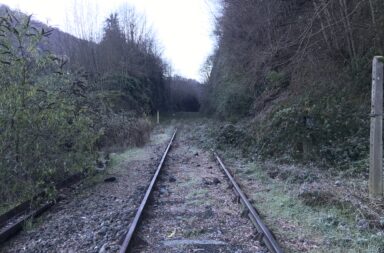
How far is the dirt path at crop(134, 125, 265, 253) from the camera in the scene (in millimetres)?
5230

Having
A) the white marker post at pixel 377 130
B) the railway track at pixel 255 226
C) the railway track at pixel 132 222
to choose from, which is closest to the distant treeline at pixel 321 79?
the white marker post at pixel 377 130

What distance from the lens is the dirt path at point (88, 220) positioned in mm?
5449

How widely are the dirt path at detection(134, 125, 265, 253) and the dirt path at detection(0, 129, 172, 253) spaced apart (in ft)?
1.43

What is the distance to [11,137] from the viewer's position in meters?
7.52

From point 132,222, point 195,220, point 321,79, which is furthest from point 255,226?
point 321,79

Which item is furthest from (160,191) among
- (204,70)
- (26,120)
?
(204,70)

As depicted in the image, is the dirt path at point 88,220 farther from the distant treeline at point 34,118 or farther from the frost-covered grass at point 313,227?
A: the frost-covered grass at point 313,227

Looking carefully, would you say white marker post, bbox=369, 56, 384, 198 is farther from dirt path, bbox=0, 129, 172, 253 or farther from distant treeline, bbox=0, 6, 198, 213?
distant treeline, bbox=0, 6, 198, 213

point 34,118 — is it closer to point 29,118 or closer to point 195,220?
point 29,118

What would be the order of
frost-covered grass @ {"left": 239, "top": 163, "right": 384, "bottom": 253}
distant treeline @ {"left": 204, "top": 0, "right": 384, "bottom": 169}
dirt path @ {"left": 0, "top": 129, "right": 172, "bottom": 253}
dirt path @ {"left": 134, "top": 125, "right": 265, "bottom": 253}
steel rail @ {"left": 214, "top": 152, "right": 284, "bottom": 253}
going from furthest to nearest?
distant treeline @ {"left": 204, "top": 0, "right": 384, "bottom": 169} < dirt path @ {"left": 0, "top": 129, "right": 172, "bottom": 253} < dirt path @ {"left": 134, "top": 125, "right": 265, "bottom": 253} < frost-covered grass @ {"left": 239, "top": 163, "right": 384, "bottom": 253} < steel rail @ {"left": 214, "top": 152, "right": 284, "bottom": 253}

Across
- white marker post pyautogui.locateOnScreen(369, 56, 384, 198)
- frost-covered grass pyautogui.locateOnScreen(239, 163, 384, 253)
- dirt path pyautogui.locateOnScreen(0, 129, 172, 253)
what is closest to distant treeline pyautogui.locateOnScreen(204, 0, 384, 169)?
white marker post pyautogui.locateOnScreen(369, 56, 384, 198)

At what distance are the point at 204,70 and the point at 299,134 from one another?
165ft

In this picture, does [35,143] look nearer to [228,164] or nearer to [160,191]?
[160,191]

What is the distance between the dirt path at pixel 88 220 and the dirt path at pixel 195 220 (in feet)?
1.43
